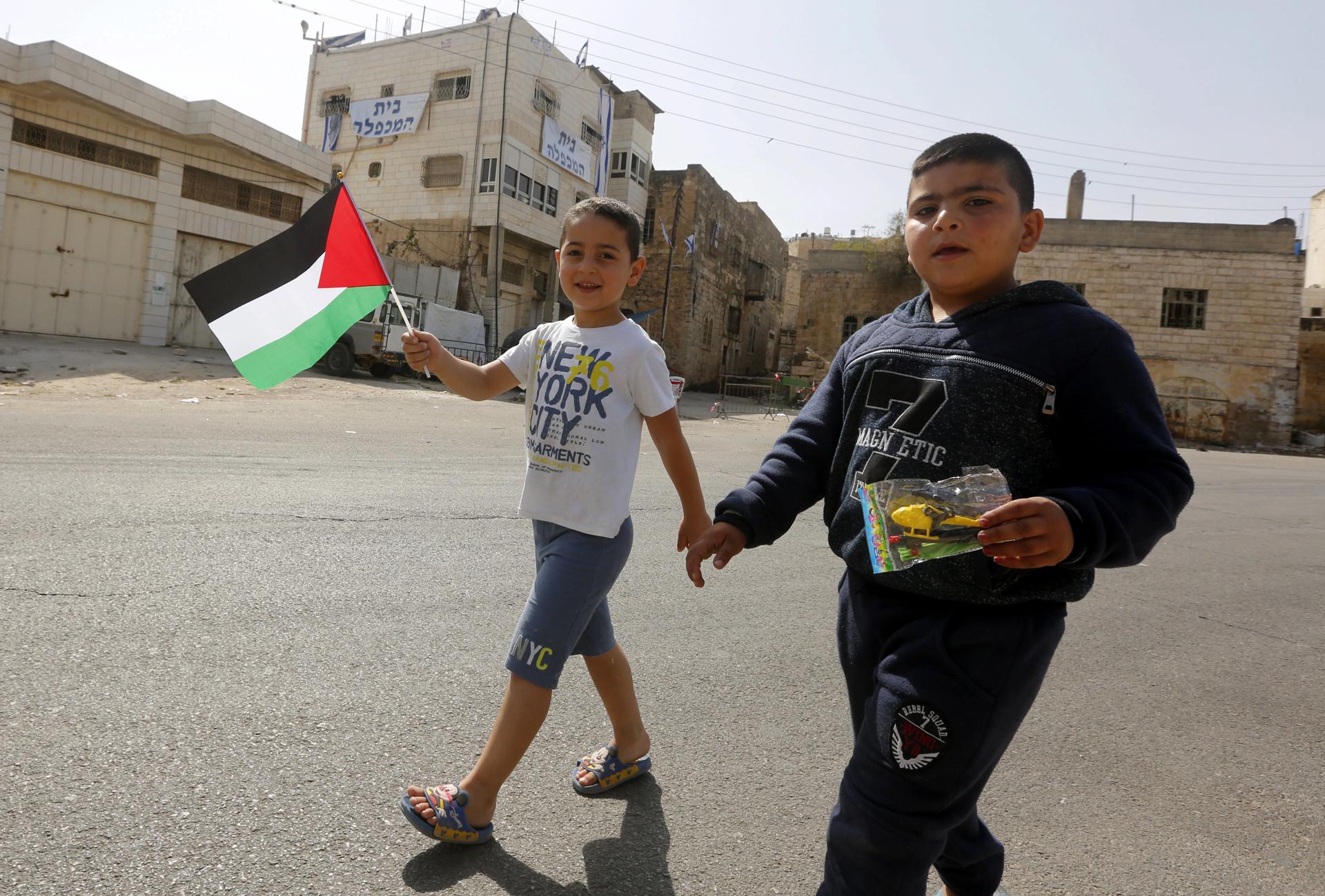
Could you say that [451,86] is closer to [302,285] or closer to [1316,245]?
[302,285]

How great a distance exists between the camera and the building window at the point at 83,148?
18.0 metres

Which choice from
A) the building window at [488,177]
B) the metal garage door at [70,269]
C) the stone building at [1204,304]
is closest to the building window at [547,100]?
the building window at [488,177]

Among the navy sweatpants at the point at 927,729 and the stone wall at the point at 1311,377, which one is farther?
the stone wall at the point at 1311,377

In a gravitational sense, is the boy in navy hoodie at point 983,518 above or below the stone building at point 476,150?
below

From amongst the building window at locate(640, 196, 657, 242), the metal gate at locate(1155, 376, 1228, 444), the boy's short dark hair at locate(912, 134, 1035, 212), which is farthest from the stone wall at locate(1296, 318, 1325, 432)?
the boy's short dark hair at locate(912, 134, 1035, 212)

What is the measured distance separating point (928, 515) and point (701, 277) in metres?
35.8

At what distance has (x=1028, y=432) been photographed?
5.06ft

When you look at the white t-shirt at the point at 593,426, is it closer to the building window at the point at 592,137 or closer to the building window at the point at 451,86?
the building window at the point at 451,86

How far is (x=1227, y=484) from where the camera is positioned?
13219 millimetres

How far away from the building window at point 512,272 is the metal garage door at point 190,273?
9.10 meters

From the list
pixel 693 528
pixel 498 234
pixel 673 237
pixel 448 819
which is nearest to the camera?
pixel 448 819

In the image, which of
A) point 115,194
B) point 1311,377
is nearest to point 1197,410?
point 1311,377

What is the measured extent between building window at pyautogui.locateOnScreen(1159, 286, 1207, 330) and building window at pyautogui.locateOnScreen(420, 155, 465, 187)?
25.8 m

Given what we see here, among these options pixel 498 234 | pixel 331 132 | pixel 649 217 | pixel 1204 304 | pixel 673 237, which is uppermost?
pixel 331 132
